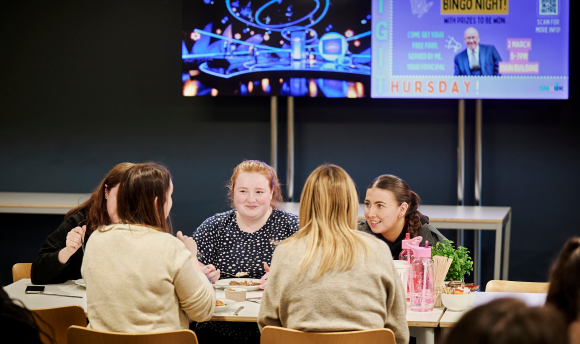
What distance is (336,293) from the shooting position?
1.65 metres

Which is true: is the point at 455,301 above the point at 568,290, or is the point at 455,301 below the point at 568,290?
below

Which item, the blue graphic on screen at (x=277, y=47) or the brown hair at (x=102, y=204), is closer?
the brown hair at (x=102, y=204)

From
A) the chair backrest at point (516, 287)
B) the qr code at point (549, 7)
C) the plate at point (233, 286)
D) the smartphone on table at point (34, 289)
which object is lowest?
the chair backrest at point (516, 287)

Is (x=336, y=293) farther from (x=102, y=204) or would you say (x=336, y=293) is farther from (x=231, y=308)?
(x=102, y=204)

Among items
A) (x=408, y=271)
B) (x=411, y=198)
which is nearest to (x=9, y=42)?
(x=411, y=198)

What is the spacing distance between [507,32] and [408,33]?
708 mm

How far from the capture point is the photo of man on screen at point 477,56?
402cm

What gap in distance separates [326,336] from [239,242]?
1196mm

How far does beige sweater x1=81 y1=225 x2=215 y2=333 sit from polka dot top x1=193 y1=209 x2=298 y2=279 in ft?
2.92

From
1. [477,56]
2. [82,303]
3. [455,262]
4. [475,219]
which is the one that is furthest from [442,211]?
[82,303]

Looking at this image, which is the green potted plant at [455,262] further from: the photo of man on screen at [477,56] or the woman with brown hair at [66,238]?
the photo of man on screen at [477,56]

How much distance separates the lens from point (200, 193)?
4.61m

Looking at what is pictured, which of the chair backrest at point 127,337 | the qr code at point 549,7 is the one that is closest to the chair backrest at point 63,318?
the chair backrest at point 127,337

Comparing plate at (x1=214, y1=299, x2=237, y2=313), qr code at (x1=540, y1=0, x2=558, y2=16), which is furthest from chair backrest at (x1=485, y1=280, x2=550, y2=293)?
qr code at (x1=540, y1=0, x2=558, y2=16)
